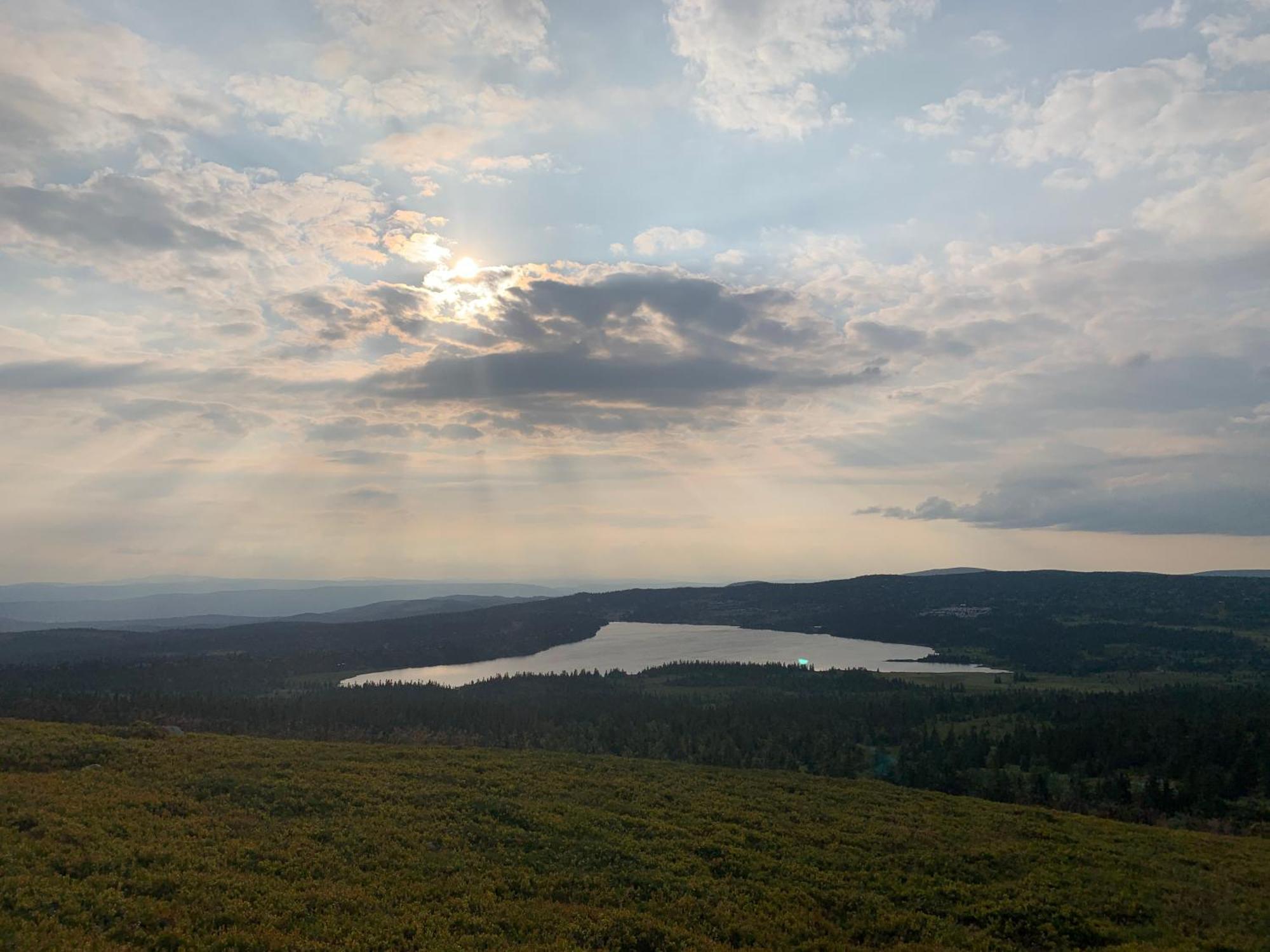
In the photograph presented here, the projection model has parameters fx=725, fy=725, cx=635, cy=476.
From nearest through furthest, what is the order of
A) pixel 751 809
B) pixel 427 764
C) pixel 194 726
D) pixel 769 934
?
pixel 769 934
pixel 751 809
pixel 427 764
pixel 194 726

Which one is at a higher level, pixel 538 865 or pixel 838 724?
pixel 538 865

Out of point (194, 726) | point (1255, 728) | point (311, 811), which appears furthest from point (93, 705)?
point (1255, 728)

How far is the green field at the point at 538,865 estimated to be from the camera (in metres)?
23.6

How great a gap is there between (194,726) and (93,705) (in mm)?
35322

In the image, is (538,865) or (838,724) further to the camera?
(838,724)

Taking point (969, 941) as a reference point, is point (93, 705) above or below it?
below

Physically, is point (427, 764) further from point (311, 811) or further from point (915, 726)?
point (915, 726)

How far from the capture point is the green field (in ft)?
77.4

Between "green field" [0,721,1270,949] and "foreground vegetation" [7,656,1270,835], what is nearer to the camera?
"green field" [0,721,1270,949]

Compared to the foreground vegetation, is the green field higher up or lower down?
higher up

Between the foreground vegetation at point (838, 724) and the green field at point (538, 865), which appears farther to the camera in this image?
the foreground vegetation at point (838, 724)

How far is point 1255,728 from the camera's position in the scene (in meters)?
85.8

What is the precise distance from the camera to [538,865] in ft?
101

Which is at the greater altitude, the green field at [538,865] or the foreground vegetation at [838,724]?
the green field at [538,865]
